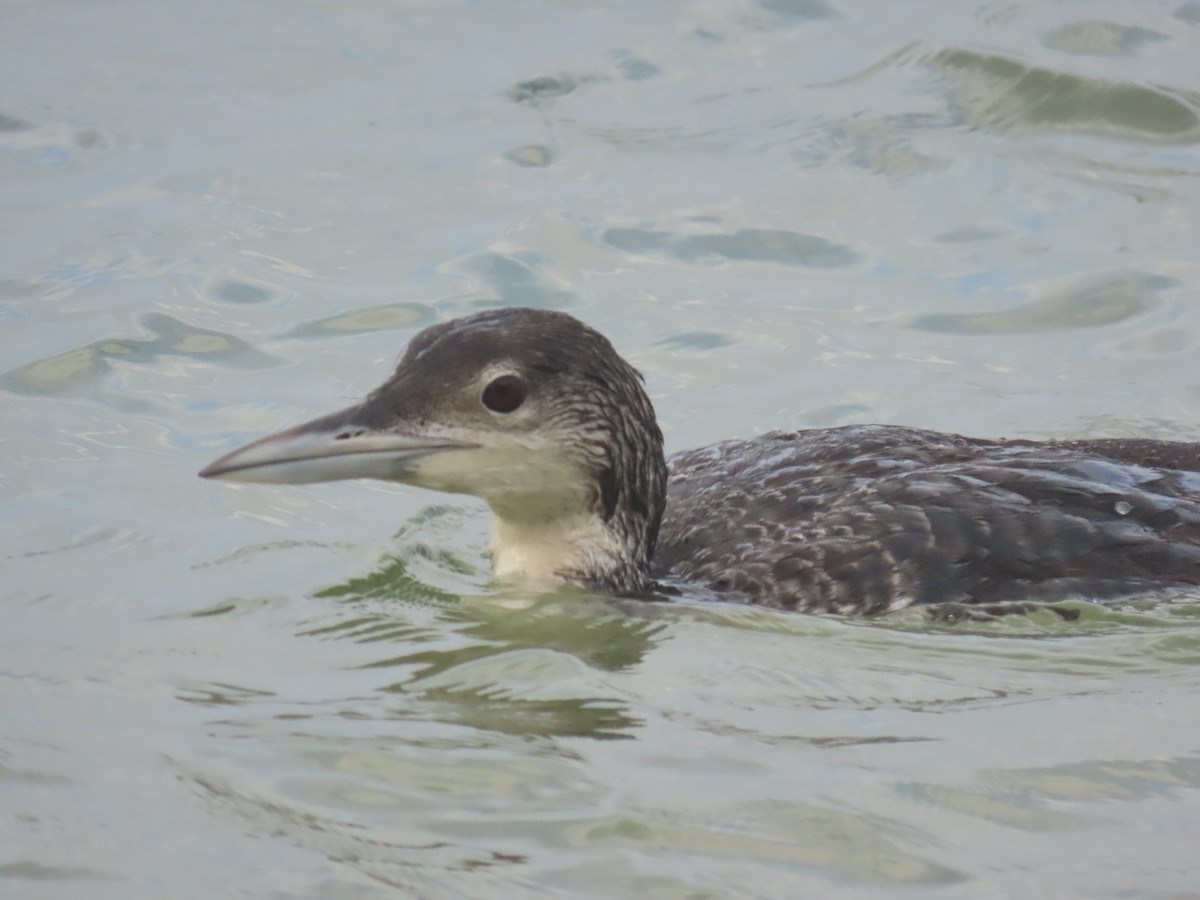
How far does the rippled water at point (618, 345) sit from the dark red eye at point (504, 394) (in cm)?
81

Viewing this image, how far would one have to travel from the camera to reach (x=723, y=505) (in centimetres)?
740

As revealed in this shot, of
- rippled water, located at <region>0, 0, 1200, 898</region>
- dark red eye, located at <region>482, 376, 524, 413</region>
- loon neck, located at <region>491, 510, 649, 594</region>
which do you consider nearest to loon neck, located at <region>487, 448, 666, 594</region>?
loon neck, located at <region>491, 510, 649, 594</region>

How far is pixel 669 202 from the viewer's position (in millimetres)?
11641

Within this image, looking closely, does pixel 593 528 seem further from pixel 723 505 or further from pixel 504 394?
pixel 504 394

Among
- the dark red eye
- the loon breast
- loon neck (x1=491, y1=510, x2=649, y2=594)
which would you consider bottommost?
loon neck (x1=491, y1=510, x2=649, y2=594)

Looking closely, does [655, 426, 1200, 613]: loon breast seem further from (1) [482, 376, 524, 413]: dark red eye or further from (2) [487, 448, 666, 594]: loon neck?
(1) [482, 376, 524, 413]: dark red eye

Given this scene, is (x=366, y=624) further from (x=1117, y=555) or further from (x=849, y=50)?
(x=849, y=50)

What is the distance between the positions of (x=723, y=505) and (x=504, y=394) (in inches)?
49.7

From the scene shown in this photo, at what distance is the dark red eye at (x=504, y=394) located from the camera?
21.4 feet

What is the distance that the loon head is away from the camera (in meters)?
6.29

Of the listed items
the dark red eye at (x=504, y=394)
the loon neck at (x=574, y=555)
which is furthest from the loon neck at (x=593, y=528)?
the dark red eye at (x=504, y=394)

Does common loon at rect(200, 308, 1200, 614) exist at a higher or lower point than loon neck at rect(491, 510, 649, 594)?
higher

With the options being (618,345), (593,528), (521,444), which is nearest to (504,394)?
(521,444)

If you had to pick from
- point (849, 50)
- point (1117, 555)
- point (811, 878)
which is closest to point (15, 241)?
point (849, 50)
